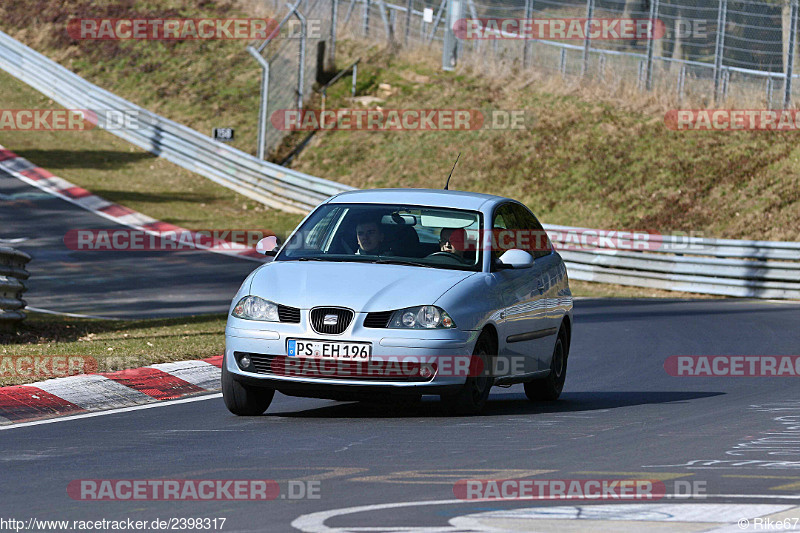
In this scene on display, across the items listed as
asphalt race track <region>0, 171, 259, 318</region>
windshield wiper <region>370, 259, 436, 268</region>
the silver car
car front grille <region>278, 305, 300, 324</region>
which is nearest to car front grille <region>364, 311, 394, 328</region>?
the silver car

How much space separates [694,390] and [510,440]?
3.97m

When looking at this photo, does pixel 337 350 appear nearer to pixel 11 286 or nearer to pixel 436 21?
pixel 11 286

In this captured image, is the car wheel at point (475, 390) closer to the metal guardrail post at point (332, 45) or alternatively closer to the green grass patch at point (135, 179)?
the green grass patch at point (135, 179)

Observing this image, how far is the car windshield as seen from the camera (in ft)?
31.5

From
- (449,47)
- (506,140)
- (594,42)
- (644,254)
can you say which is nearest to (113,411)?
(644,254)

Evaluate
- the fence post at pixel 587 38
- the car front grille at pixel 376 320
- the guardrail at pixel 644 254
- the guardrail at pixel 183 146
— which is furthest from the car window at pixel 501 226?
the fence post at pixel 587 38

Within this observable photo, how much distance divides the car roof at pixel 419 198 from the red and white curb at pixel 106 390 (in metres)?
2.08

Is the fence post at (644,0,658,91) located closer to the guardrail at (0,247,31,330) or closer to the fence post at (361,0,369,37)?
the fence post at (361,0,369,37)

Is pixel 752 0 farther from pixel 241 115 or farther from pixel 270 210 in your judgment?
pixel 241 115

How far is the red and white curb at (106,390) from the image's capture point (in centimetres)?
934

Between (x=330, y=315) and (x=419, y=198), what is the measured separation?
180 centimetres

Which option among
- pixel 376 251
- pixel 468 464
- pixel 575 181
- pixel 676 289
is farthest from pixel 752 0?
pixel 468 464

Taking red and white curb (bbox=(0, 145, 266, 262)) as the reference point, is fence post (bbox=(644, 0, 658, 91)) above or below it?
above

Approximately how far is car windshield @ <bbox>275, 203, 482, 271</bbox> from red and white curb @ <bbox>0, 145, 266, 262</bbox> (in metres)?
16.0
